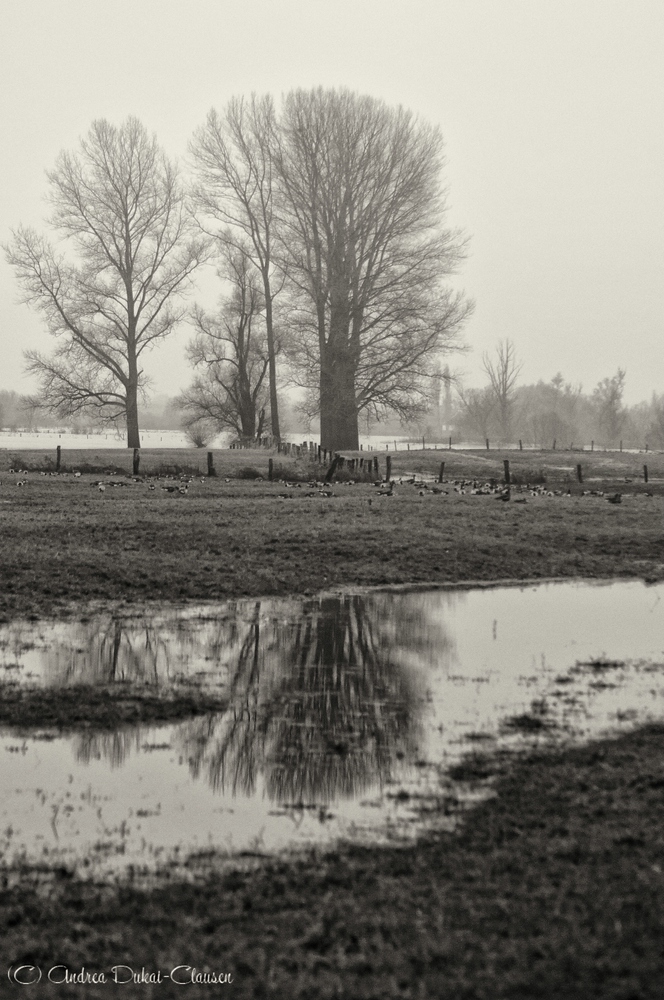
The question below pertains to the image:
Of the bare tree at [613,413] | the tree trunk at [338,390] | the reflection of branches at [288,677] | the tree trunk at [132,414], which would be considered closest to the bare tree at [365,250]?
the tree trunk at [338,390]

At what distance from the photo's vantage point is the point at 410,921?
5531 mm

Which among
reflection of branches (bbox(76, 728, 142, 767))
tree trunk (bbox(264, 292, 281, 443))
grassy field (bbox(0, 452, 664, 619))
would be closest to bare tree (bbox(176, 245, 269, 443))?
tree trunk (bbox(264, 292, 281, 443))

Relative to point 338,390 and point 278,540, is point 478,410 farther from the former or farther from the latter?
point 278,540

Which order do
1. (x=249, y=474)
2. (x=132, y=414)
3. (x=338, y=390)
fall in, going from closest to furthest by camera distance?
(x=249, y=474), (x=338, y=390), (x=132, y=414)

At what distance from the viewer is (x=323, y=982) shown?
195 inches

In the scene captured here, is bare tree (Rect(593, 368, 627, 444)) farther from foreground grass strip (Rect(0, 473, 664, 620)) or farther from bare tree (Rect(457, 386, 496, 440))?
foreground grass strip (Rect(0, 473, 664, 620))

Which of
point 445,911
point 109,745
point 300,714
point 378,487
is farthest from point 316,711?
point 378,487

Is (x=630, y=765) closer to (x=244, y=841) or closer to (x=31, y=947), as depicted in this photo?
(x=244, y=841)

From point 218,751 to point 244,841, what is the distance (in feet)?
7.44

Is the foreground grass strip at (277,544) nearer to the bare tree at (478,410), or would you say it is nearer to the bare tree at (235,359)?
the bare tree at (235,359)

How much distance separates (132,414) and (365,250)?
17.2m

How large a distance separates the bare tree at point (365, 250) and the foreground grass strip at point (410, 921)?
49274mm

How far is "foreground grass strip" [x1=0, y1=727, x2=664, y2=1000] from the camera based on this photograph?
16.3 feet

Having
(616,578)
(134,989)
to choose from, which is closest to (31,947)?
(134,989)
